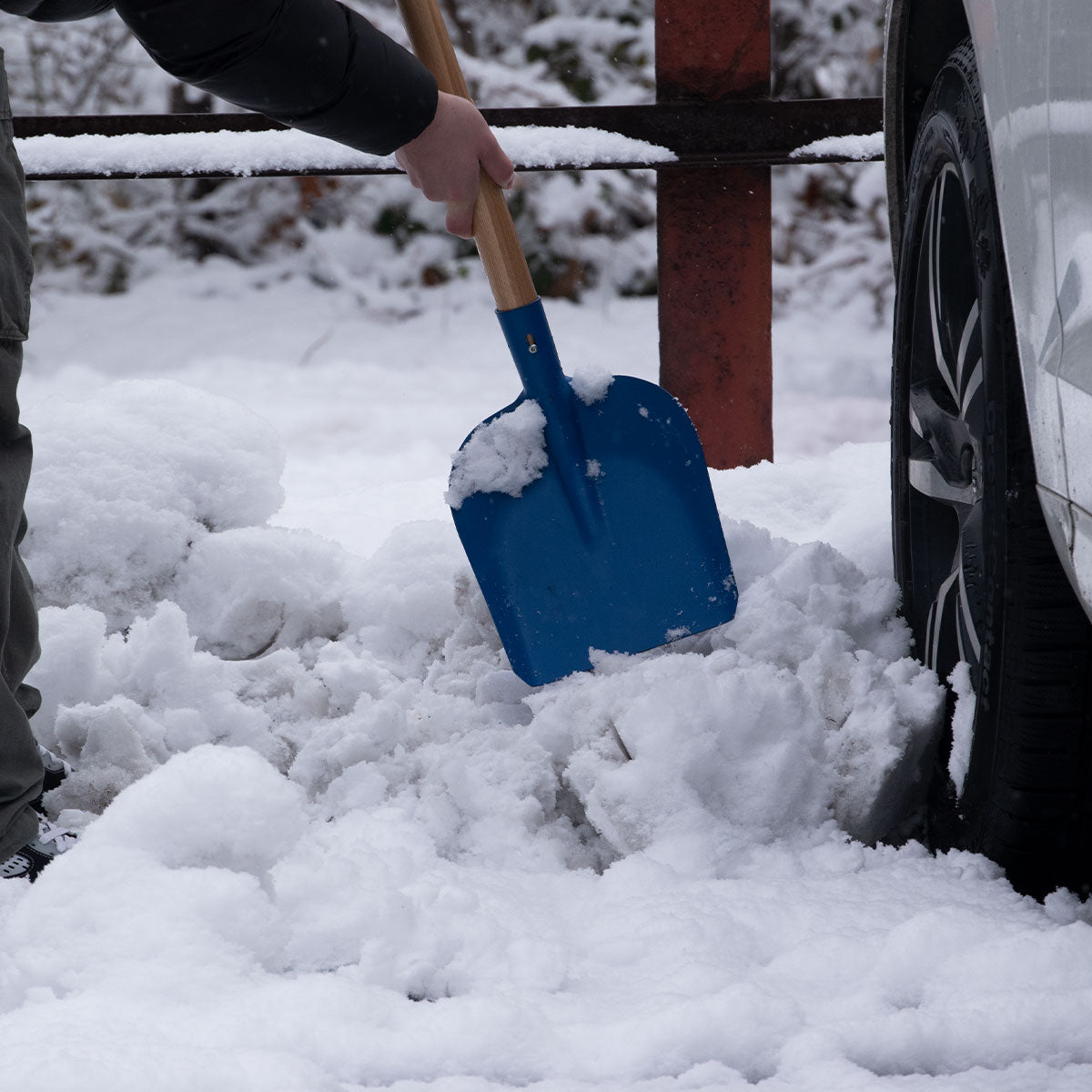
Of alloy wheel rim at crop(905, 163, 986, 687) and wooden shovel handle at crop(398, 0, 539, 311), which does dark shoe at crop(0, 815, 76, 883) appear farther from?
alloy wheel rim at crop(905, 163, 986, 687)

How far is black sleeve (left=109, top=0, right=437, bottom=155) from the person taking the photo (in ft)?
4.22

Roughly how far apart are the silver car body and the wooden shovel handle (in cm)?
73

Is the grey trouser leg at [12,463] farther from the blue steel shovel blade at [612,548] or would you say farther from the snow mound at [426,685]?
the blue steel shovel blade at [612,548]

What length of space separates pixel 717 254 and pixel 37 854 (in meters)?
2.10

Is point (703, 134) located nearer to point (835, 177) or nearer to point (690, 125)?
point (690, 125)

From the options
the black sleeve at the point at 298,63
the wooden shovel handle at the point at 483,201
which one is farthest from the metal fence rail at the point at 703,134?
the black sleeve at the point at 298,63

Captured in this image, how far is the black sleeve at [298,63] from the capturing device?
129cm

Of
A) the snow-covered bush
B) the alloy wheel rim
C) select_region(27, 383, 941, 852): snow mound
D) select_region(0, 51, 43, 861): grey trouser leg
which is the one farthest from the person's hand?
the snow-covered bush

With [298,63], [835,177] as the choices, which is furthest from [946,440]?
[835,177]

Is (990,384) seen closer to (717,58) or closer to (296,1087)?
(296,1087)

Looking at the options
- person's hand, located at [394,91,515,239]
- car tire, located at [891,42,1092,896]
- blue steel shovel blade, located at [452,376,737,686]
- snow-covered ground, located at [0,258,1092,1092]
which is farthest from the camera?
blue steel shovel blade, located at [452,376,737,686]

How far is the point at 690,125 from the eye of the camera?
2848mm

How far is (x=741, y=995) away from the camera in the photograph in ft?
3.77

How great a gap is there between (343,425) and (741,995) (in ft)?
13.6
